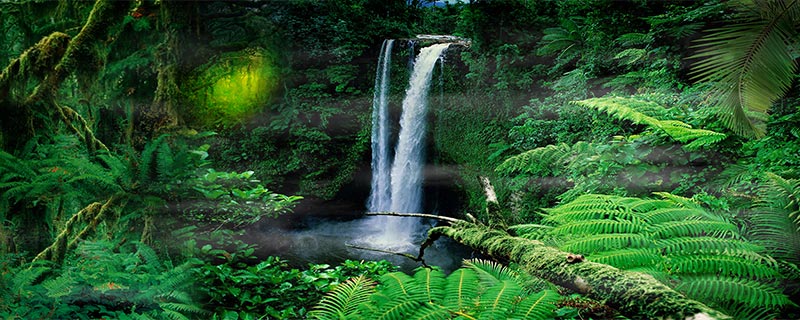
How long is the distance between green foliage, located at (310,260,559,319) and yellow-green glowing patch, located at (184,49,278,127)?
5.78ft

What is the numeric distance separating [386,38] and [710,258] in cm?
342

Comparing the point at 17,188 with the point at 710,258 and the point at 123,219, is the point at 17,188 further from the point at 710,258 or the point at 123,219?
the point at 710,258

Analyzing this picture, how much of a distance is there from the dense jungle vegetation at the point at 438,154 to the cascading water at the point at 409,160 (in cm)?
14

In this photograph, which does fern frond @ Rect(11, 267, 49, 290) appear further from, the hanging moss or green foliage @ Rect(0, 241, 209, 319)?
the hanging moss

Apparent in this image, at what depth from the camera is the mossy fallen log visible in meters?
0.56

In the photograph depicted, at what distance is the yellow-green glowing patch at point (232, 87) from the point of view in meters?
2.31

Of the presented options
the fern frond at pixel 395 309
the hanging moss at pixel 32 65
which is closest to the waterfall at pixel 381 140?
the hanging moss at pixel 32 65

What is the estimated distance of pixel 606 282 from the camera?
650mm

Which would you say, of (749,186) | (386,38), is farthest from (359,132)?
(749,186)

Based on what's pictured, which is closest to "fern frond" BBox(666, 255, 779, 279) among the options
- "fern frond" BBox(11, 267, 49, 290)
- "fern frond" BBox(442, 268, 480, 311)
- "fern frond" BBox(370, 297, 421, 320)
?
"fern frond" BBox(442, 268, 480, 311)

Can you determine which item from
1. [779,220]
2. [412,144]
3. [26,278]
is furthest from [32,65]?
[412,144]

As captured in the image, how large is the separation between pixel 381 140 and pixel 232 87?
1561mm

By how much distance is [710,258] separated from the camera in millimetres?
749

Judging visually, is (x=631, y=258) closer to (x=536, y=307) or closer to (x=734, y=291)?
(x=734, y=291)
